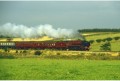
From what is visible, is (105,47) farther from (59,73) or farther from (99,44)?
(59,73)

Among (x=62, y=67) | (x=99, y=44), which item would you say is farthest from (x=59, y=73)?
(x=99, y=44)

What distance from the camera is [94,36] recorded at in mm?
25969

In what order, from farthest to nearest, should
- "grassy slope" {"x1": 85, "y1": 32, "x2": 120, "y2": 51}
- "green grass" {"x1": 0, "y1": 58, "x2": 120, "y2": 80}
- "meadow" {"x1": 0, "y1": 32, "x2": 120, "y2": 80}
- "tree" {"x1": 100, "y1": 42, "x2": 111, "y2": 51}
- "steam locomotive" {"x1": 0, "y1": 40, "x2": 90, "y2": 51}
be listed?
1. "steam locomotive" {"x1": 0, "y1": 40, "x2": 90, "y2": 51}
2. "grassy slope" {"x1": 85, "y1": 32, "x2": 120, "y2": 51}
3. "tree" {"x1": 100, "y1": 42, "x2": 111, "y2": 51}
4. "meadow" {"x1": 0, "y1": 32, "x2": 120, "y2": 80}
5. "green grass" {"x1": 0, "y1": 58, "x2": 120, "y2": 80}

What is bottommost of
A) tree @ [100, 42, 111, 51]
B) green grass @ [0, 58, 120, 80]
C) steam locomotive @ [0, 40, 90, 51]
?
green grass @ [0, 58, 120, 80]

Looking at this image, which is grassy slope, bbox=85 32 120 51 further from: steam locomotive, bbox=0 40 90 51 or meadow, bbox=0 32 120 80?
steam locomotive, bbox=0 40 90 51

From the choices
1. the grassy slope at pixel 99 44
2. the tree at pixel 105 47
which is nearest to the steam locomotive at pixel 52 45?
the grassy slope at pixel 99 44

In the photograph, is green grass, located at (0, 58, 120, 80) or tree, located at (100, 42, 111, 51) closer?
green grass, located at (0, 58, 120, 80)

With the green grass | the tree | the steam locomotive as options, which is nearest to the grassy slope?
the tree

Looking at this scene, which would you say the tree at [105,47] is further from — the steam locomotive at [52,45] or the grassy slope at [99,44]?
the steam locomotive at [52,45]

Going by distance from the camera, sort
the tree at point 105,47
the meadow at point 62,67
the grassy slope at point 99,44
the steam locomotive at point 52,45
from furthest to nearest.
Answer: the steam locomotive at point 52,45 → the grassy slope at point 99,44 → the tree at point 105,47 → the meadow at point 62,67

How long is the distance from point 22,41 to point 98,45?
5267mm

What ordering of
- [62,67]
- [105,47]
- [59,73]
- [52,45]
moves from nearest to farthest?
[59,73] < [62,67] < [105,47] < [52,45]

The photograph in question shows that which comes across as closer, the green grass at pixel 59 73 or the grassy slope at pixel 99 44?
the green grass at pixel 59 73

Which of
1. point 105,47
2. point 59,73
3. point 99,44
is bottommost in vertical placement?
point 59,73
